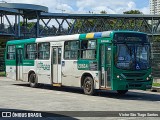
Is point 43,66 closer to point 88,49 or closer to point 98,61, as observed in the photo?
point 88,49

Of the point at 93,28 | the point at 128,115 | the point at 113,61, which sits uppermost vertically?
the point at 93,28

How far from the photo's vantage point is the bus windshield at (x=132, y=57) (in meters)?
17.6

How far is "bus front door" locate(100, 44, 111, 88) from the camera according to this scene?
58.3 feet

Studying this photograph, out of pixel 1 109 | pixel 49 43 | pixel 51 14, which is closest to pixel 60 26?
pixel 51 14

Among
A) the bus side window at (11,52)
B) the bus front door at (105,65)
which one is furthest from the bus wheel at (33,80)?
the bus front door at (105,65)

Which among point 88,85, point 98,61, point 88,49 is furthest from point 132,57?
point 88,85

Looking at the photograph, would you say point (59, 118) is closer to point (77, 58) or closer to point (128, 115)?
point (128, 115)

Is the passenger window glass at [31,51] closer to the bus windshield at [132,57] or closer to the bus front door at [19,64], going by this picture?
the bus front door at [19,64]

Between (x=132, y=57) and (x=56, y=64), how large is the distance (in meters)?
5.35

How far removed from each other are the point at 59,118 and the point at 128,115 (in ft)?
6.84

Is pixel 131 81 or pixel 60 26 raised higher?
pixel 60 26

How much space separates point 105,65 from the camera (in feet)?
58.8

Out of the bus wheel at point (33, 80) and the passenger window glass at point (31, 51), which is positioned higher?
the passenger window glass at point (31, 51)

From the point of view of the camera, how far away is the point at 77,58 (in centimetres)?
1992
